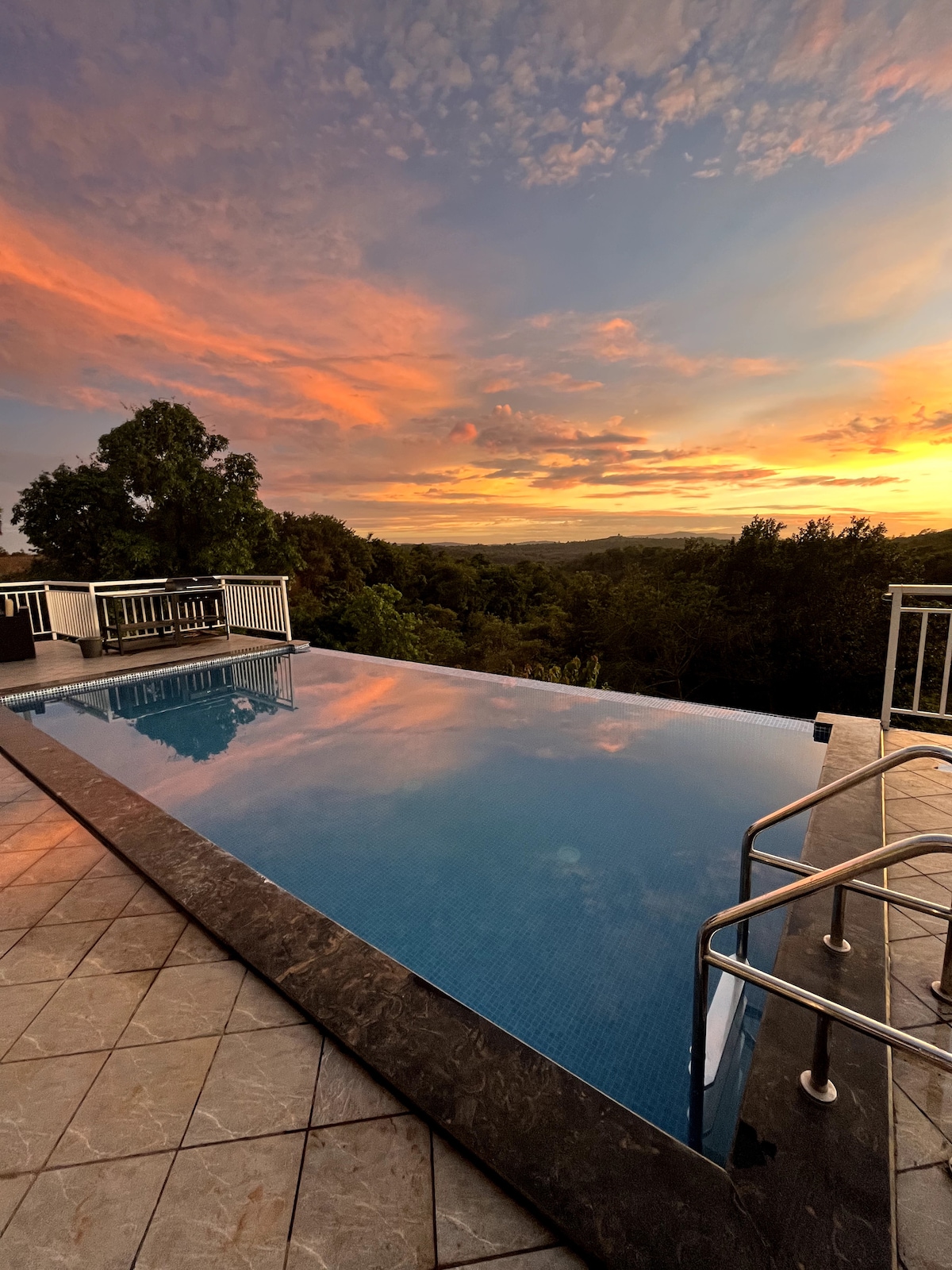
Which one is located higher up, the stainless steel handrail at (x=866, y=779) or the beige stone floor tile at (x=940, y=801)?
the stainless steel handrail at (x=866, y=779)

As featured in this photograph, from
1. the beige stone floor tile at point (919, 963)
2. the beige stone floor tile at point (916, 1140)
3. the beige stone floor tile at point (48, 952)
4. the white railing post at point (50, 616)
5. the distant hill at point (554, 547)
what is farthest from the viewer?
the distant hill at point (554, 547)

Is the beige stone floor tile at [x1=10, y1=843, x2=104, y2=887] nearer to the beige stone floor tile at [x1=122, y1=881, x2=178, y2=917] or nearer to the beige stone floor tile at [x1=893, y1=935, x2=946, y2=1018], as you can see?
the beige stone floor tile at [x1=122, y1=881, x2=178, y2=917]

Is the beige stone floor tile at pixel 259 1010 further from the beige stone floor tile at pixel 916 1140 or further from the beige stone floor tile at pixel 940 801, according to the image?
the beige stone floor tile at pixel 940 801

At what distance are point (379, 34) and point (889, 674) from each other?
7.89 m

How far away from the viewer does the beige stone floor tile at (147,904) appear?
197cm

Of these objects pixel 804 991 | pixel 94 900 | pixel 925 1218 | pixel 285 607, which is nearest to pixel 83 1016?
pixel 94 900

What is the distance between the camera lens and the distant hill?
83.5ft

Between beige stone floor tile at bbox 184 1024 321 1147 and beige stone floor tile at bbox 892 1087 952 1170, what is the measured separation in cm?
127

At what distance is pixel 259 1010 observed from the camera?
60.4 inches

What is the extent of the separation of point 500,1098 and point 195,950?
1.11 meters

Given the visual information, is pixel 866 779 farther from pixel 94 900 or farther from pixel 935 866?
pixel 94 900

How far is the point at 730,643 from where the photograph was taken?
19.0 m

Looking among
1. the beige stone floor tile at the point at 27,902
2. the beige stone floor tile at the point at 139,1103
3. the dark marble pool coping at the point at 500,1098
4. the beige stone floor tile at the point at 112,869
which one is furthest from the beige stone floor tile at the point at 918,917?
the beige stone floor tile at the point at 27,902

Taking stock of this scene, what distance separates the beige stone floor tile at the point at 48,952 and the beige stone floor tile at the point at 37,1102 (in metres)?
0.34
